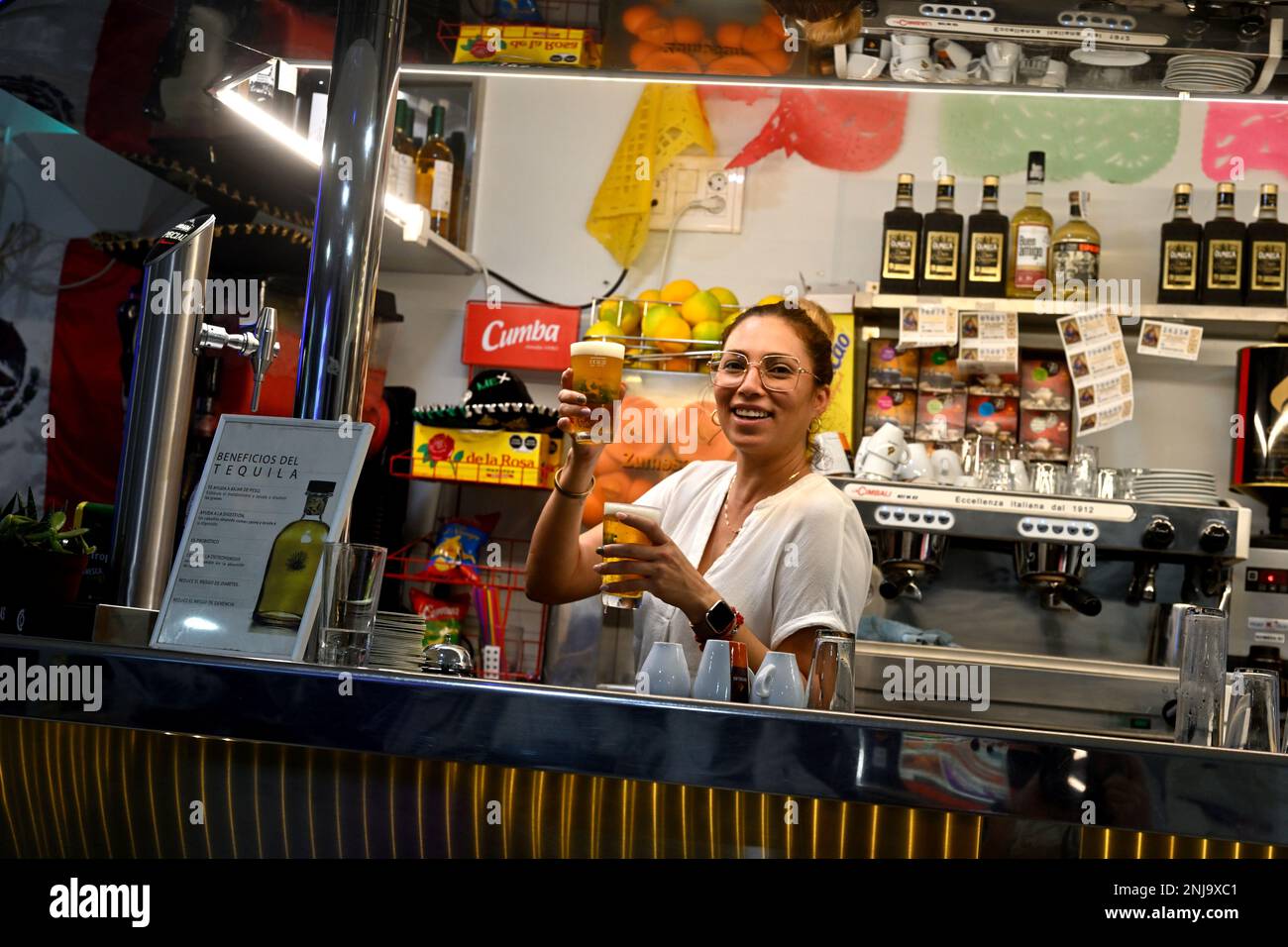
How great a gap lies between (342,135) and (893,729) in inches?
47.3

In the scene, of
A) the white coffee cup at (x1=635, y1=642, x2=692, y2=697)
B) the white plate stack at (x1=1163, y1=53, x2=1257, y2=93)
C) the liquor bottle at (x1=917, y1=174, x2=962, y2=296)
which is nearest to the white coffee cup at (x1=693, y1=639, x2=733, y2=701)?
A: the white coffee cup at (x1=635, y1=642, x2=692, y2=697)

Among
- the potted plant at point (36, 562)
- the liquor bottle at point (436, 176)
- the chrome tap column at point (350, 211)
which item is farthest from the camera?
the liquor bottle at point (436, 176)

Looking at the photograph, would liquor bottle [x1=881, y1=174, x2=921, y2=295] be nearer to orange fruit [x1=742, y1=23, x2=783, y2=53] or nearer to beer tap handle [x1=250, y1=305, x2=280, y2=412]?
orange fruit [x1=742, y1=23, x2=783, y2=53]

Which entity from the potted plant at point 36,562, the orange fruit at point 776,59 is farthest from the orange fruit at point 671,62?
the potted plant at point 36,562

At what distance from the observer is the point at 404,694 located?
1199 mm

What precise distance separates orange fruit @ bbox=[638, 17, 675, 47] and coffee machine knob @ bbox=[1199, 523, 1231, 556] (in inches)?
83.3

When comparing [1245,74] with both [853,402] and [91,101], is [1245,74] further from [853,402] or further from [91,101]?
[91,101]

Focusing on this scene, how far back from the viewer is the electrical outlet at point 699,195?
4.36m

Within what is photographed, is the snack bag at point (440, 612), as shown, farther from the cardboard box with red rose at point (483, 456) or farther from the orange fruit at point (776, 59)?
the orange fruit at point (776, 59)

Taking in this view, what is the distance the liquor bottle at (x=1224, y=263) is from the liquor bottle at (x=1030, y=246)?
1.49ft

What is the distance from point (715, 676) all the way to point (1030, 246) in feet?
8.99

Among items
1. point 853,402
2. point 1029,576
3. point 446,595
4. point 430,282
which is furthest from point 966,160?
point 446,595

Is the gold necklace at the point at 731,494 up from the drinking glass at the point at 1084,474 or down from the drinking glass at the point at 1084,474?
down

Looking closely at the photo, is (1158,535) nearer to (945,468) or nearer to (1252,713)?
(945,468)
